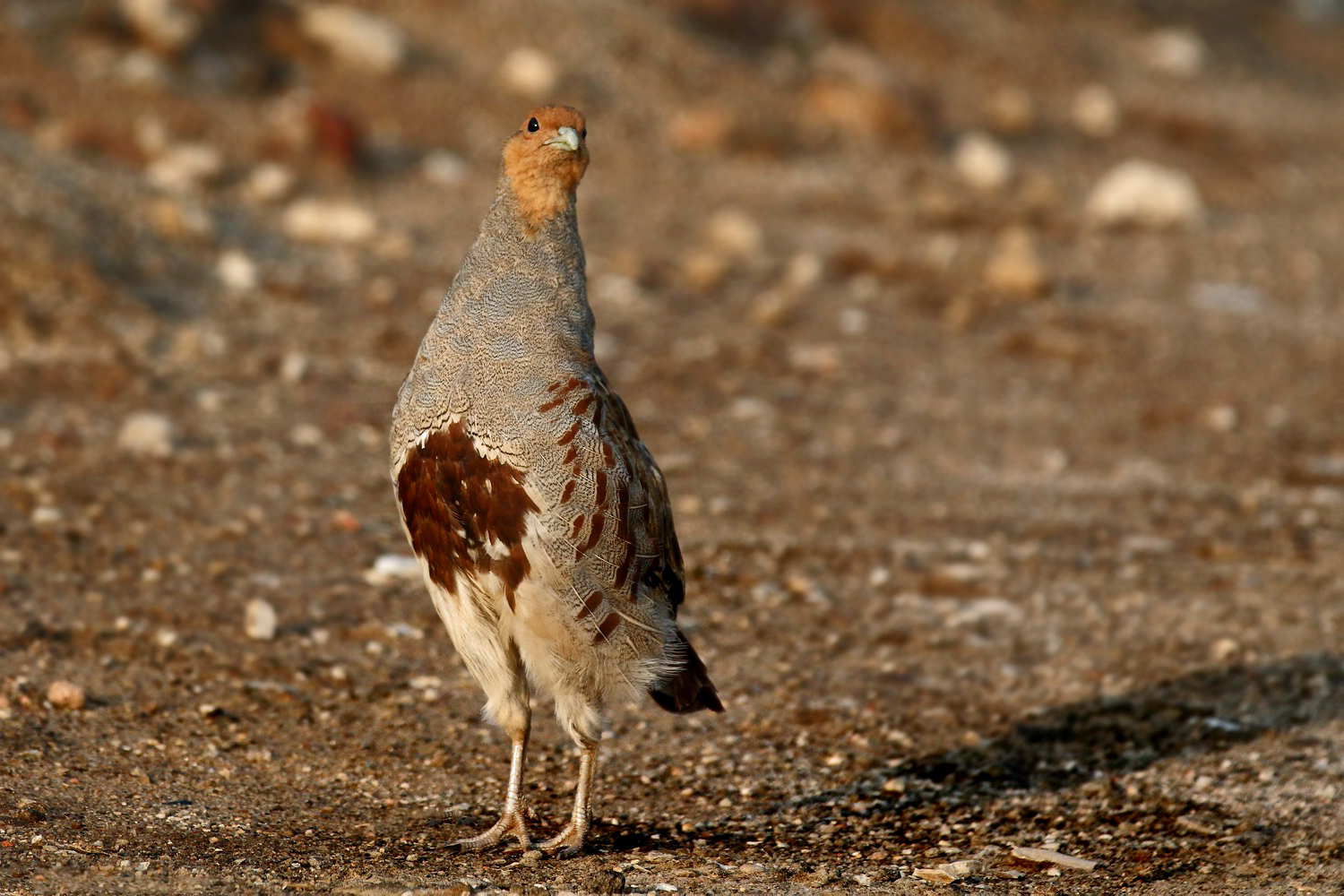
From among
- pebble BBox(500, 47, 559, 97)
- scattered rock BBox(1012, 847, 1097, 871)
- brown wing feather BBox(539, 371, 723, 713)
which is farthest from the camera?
pebble BBox(500, 47, 559, 97)

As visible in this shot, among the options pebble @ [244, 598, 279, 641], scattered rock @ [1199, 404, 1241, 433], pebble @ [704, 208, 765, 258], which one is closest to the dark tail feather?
pebble @ [244, 598, 279, 641]

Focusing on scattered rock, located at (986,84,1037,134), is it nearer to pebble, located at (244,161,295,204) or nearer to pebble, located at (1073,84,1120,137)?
pebble, located at (1073,84,1120,137)

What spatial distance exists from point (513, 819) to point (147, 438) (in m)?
4.33

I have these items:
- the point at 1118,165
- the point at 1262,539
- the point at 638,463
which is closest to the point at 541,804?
the point at 638,463

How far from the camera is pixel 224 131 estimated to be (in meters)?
13.5

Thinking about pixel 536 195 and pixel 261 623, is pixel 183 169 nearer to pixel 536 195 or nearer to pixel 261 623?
pixel 261 623

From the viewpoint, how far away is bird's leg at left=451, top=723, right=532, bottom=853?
4754 millimetres

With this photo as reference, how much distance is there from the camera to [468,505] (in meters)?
4.51

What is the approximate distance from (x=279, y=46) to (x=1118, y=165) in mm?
8931

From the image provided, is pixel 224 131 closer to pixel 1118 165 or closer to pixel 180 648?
pixel 180 648

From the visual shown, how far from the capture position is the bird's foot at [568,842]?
187 inches

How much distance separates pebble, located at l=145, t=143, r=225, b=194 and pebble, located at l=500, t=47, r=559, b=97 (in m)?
3.72

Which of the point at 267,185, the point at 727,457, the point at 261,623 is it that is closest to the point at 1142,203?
the point at 727,457

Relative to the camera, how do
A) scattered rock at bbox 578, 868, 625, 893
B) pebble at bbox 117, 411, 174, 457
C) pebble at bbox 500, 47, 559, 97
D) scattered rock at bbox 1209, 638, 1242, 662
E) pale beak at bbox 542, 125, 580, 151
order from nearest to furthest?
scattered rock at bbox 578, 868, 625, 893, pale beak at bbox 542, 125, 580, 151, scattered rock at bbox 1209, 638, 1242, 662, pebble at bbox 117, 411, 174, 457, pebble at bbox 500, 47, 559, 97
